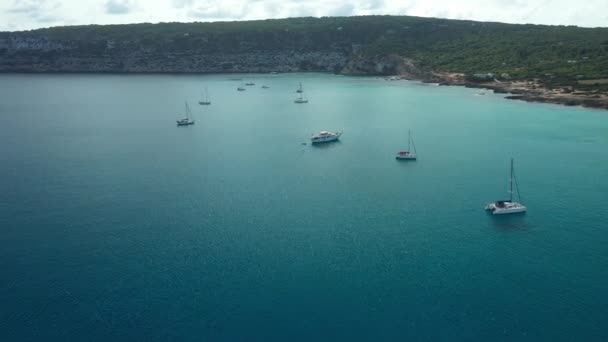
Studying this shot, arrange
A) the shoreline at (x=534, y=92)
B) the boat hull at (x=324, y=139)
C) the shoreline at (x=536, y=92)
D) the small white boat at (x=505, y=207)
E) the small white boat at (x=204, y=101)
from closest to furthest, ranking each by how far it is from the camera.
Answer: the small white boat at (x=505, y=207)
the boat hull at (x=324, y=139)
the shoreline at (x=536, y=92)
the shoreline at (x=534, y=92)
the small white boat at (x=204, y=101)

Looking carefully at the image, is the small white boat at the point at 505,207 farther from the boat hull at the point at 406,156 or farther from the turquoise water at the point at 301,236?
the boat hull at the point at 406,156

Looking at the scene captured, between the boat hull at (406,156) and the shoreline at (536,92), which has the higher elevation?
the shoreline at (536,92)

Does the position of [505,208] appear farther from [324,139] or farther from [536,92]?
[536,92]

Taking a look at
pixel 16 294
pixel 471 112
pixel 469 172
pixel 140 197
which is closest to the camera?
pixel 16 294

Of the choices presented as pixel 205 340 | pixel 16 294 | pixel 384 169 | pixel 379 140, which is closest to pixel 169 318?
pixel 205 340

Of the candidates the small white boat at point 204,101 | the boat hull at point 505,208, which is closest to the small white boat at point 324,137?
the boat hull at point 505,208

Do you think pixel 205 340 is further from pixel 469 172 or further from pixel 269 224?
pixel 469 172

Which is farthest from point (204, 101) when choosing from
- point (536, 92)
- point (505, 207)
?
point (505, 207)

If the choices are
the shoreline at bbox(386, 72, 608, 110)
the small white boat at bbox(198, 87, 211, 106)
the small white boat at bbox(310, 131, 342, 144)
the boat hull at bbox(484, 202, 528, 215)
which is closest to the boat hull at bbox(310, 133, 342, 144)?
the small white boat at bbox(310, 131, 342, 144)

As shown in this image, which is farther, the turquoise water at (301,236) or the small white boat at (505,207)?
the small white boat at (505,207)

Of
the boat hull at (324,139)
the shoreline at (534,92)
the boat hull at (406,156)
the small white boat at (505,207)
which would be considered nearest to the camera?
the small white boat at (505,207)
